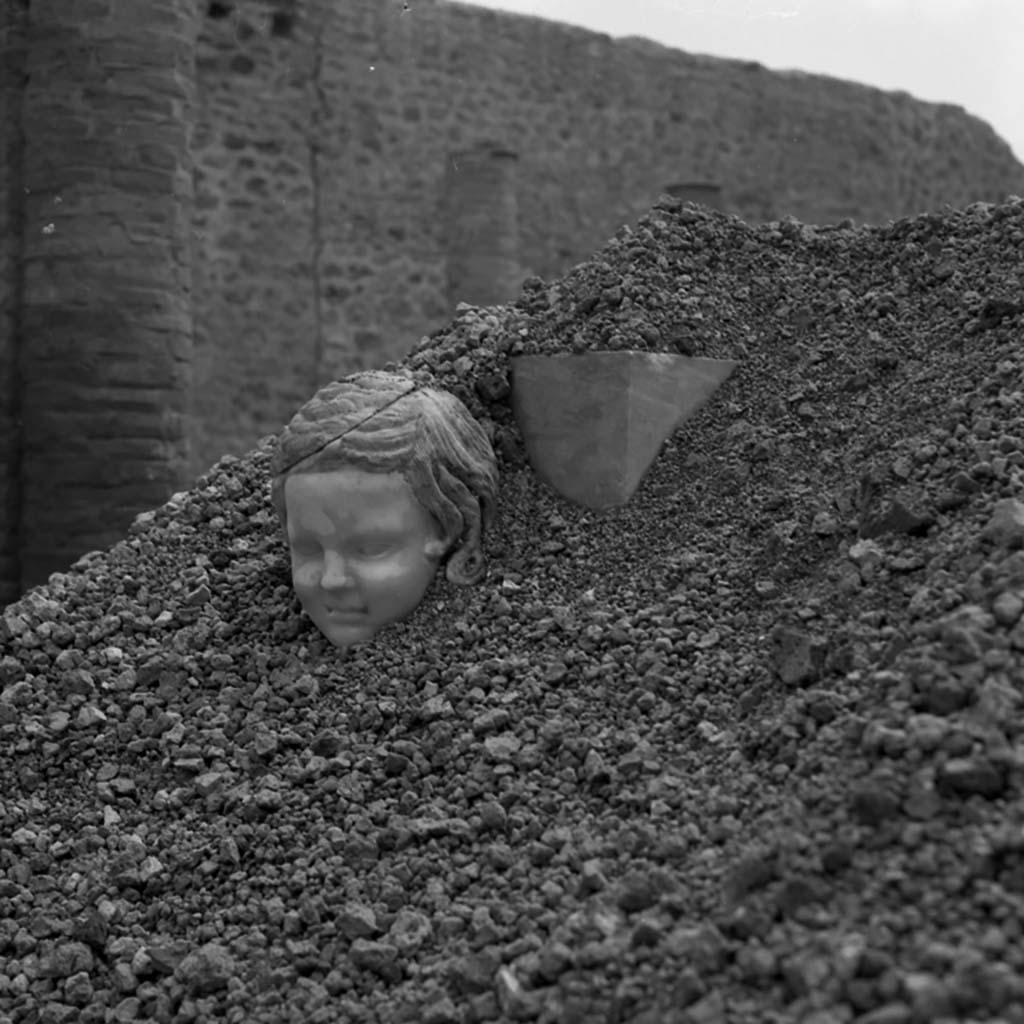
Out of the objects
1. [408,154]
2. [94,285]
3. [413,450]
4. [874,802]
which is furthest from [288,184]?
[874,802]

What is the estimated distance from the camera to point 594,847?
2221mm

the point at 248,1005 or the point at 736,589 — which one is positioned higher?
the point at 736,589

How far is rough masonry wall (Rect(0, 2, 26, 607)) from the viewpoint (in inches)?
261

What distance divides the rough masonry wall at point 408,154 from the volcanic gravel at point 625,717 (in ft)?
12.3

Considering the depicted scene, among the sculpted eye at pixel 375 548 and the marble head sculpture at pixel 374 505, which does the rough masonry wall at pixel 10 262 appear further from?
the sculpted eye at pixel 375 548

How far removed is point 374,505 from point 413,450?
0.14 meters

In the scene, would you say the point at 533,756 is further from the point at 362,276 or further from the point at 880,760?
the point at 362,276

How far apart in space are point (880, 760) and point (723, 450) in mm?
1475

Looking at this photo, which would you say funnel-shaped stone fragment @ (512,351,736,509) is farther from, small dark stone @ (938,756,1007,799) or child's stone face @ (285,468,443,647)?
small dark stone @ (938,756,1007,799)

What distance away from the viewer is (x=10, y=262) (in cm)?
673

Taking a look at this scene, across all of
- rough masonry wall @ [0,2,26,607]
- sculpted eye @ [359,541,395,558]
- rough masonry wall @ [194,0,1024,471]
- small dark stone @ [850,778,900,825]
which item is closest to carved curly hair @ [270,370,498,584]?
sculpted eye @ [359,541,395,558]

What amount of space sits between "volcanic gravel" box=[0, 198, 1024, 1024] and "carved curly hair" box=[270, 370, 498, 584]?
82mm

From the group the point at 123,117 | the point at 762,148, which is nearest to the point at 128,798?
the point at 123,117

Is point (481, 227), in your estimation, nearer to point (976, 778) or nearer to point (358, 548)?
point (358, 548)
